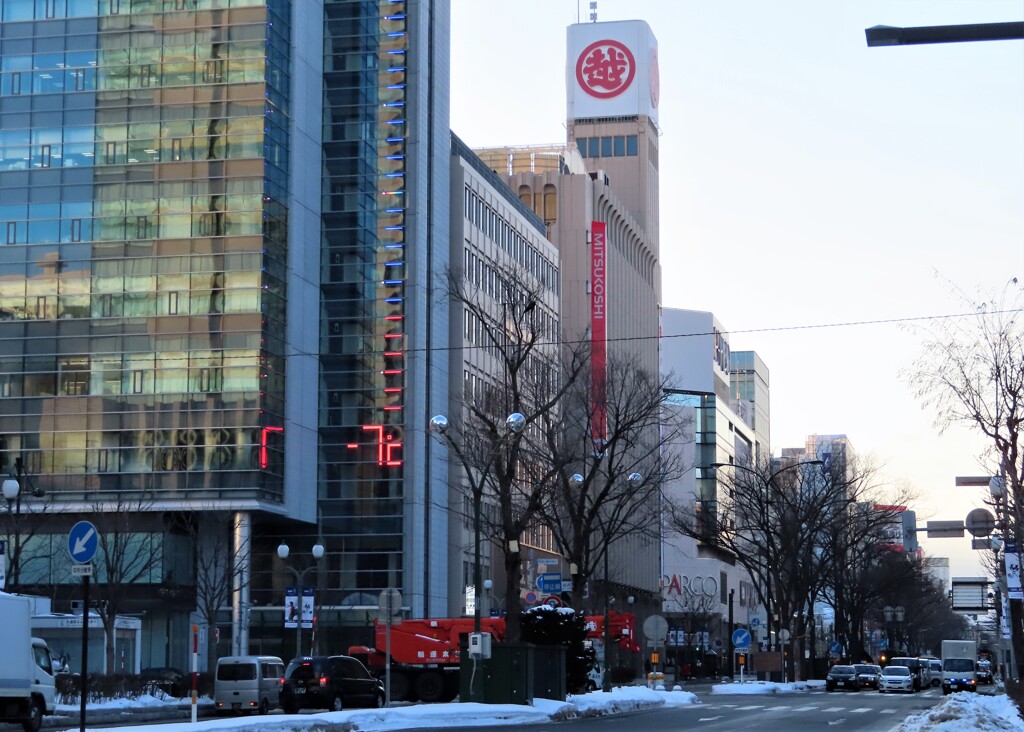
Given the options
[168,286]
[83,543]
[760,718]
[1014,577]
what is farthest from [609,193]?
[83,543]

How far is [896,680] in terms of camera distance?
71750 millimetres

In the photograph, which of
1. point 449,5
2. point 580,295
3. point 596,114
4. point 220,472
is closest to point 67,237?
point 220,472

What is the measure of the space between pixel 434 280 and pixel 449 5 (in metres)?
18.4

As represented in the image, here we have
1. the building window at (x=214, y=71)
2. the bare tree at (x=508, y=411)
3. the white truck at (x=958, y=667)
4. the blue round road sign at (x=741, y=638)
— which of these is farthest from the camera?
the building window at (x=214, y=71)

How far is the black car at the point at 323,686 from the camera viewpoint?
41469 millimetres

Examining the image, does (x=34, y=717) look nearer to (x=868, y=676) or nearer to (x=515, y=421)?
(x=515, y=421)

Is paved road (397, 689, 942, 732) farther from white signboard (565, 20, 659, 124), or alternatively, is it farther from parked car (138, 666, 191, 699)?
white signboard (565, 20, 659, 124)

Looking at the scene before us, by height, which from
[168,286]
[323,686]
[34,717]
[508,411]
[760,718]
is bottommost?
[760,718]

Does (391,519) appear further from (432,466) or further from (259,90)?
(259,90)

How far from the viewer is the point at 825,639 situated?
174 m

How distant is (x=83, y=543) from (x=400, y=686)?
30.9 metres

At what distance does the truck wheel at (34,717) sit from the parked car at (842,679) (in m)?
A: 49.6

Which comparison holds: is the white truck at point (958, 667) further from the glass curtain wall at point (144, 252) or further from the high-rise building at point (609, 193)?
the high-rise building at point (609, 193)

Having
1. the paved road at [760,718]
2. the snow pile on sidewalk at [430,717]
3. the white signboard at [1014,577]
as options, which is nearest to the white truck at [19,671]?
the snow pile on sidewalk at [430,717]
